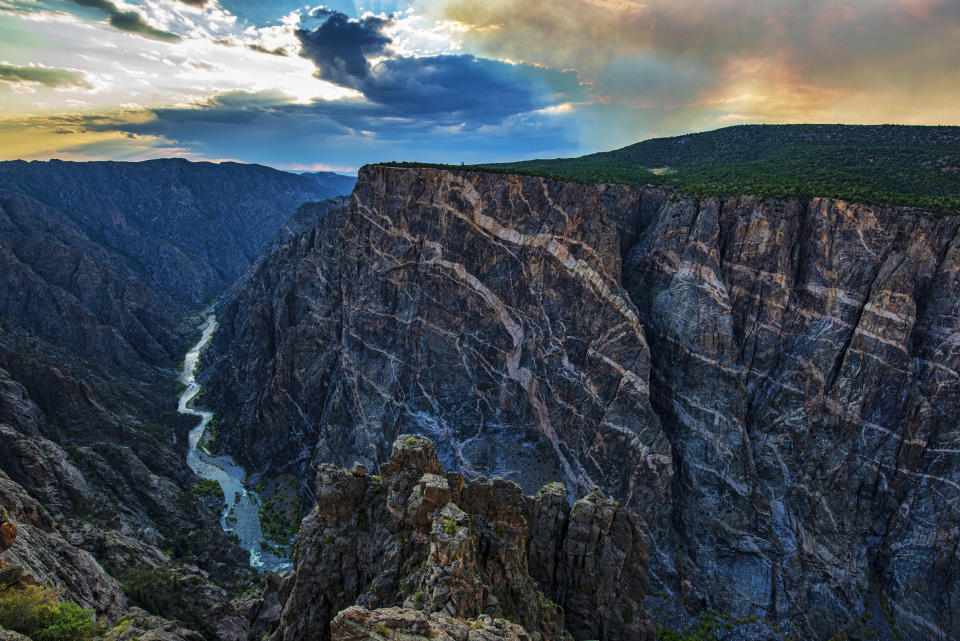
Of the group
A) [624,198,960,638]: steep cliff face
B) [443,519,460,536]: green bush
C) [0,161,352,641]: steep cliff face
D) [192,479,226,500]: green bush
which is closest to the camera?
[443,519,460,536]: green bush

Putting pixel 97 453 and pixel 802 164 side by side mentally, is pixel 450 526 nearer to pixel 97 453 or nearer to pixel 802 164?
pixel 97 453

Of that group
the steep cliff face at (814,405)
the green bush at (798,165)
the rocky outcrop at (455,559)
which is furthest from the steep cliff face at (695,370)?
the rocky outcrop at (455,559)

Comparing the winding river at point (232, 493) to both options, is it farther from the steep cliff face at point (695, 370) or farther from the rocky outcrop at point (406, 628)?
the rocky outcrop at point (406, 628)

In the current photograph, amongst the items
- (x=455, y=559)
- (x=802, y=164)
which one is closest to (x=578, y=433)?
(x=455, y=559)

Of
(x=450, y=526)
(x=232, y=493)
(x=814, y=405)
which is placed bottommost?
(x=232, y=493)

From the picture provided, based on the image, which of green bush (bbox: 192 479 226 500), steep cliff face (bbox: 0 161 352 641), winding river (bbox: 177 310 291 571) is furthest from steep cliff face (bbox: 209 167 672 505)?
steep cliff face (bbox: 0 161 352 641)

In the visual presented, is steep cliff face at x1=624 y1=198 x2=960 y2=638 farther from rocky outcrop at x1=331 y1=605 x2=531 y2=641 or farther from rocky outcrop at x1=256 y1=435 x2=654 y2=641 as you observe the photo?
rocky outcrop at x1=331 y1=605 x2=531 y2=641

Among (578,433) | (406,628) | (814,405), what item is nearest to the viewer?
(406,628)
